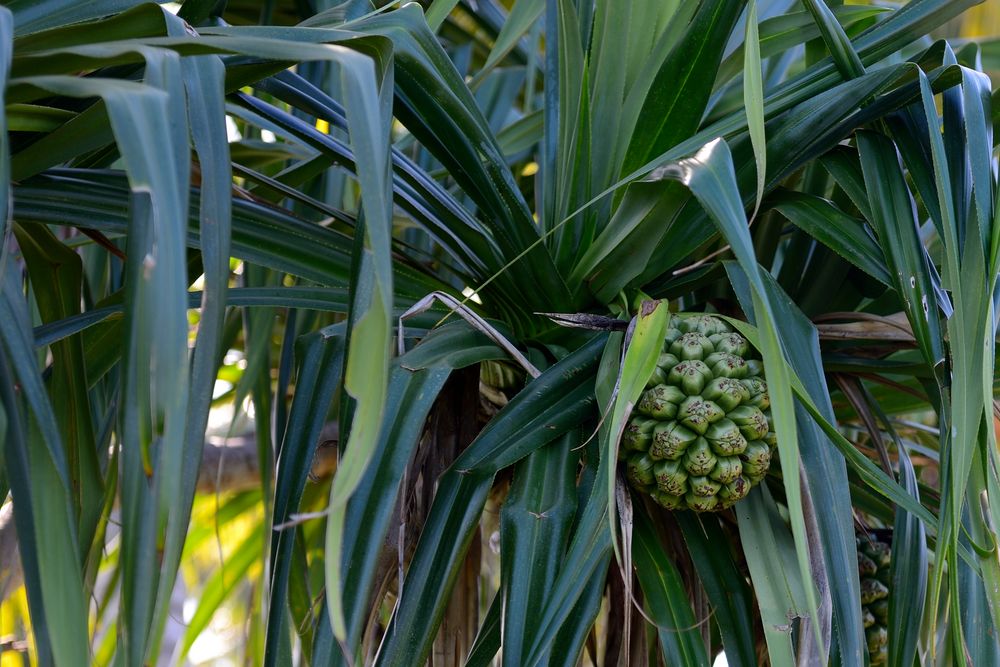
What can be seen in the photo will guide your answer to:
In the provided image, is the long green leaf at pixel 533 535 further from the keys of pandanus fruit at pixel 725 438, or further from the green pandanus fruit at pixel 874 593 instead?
the green pandanus fruit at pixel 874 593

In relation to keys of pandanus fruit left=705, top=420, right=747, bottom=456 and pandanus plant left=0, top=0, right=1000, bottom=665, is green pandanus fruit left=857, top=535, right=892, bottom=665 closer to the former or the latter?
pandanus plant left=0, top=0, right=1000, bottom=665

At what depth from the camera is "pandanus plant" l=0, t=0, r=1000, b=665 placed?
1.39ft

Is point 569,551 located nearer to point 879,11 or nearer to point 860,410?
point 860,410

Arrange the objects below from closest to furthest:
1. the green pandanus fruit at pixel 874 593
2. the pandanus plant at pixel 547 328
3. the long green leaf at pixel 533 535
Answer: the pandanus plant at pixel 547 328, the long green leaf at pixel 533 535, the green pandanus fruit at pixel 874 593

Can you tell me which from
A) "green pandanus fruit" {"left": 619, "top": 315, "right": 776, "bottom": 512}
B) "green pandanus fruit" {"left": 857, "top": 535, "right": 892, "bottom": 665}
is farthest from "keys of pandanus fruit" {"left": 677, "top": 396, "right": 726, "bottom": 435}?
"green pandanus fruit" {"left": 857, "top": 535, "right": 892, "bottom": 665}

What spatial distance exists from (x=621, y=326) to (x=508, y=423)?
0.36 feet

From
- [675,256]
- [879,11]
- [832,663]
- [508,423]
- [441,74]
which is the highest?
[879,11]

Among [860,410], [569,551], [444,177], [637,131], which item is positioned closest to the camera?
[569,551]

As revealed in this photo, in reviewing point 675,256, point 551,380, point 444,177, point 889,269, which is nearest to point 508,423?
point 551,380

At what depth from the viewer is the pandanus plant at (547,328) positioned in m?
0.42

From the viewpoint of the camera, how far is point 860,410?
808 millimetres

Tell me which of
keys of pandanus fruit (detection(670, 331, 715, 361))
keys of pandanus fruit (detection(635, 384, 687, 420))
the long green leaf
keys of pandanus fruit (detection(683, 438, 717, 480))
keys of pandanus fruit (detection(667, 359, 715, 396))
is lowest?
the long green leaf

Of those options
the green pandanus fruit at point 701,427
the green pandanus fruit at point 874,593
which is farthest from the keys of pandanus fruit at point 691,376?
the green pandanus fruit at point 874,593

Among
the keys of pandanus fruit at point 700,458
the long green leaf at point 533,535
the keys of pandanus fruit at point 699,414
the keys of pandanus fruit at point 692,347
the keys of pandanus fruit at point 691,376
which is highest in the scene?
the keys of pandanus fruit at point 692,347
